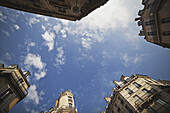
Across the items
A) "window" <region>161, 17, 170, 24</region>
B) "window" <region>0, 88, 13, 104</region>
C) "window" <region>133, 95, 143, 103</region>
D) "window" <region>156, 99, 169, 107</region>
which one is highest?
"window" <region>161, 17, 170, 24</region>

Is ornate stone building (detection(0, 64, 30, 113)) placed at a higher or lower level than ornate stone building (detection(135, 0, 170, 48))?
lower

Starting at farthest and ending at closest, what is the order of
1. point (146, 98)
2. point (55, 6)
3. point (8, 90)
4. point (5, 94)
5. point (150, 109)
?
point (146, 98) → point (55, 6) → point (8, 90) → point (150, 109) → point (5, 94)

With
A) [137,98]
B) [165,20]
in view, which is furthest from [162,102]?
[165,20]

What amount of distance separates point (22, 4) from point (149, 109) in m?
35.1

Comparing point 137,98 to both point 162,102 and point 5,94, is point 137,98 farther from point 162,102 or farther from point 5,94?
point 5,94

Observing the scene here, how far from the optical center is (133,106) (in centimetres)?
1653

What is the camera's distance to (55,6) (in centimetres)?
1573

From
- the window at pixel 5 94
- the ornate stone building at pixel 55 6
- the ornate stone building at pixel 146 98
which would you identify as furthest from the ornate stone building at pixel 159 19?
the window at pixel 5 94

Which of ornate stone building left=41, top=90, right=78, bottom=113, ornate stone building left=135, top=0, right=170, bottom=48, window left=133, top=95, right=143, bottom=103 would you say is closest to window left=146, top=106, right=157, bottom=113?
window left=133, top=95, right=143, bottom=103

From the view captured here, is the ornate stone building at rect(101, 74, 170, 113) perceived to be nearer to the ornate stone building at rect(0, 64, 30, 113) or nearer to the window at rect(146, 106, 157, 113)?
the window at rect(146, 106, 157, 113)

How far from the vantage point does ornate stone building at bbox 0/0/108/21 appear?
583 inches

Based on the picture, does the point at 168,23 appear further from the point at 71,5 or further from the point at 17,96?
the point at 17,96

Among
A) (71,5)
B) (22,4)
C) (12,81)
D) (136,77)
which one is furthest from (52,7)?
(136,77)

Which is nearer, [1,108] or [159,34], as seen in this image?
[1,108]
